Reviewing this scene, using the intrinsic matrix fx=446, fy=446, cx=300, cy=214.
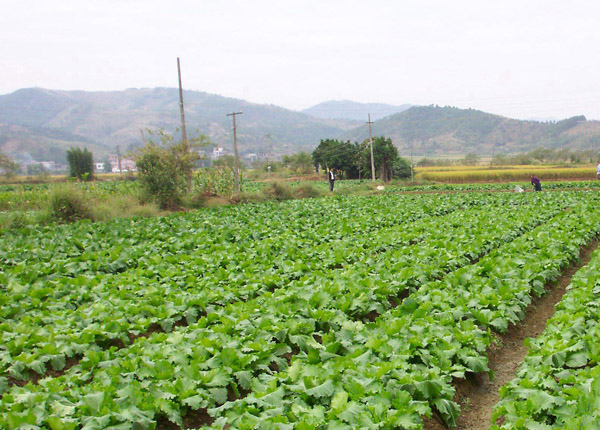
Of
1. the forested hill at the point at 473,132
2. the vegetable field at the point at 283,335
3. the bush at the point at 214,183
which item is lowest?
the vegetable field at the point at 283,335

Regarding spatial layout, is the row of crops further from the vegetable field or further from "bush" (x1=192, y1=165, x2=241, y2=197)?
the vegetable field

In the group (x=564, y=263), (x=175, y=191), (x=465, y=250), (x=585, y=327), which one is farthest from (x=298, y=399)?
(x=175, y=191)

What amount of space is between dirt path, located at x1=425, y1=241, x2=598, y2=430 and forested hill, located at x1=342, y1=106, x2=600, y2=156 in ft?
356

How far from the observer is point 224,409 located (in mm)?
4031

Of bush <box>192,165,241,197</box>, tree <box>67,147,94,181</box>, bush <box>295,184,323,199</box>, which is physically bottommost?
bush <box>295,184,323,199</box>

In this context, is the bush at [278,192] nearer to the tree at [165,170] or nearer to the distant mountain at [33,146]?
the tree at [165,170]

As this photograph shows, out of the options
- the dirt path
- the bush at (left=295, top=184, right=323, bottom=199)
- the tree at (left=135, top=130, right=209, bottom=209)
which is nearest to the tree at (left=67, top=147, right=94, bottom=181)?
the bush at (left=295, top=184, right=323, bottom=199)

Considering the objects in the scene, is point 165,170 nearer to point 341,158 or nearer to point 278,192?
point 278,192

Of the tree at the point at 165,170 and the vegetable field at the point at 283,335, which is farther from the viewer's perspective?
the tree at the point at 165,170

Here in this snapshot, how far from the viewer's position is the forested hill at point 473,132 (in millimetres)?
109656

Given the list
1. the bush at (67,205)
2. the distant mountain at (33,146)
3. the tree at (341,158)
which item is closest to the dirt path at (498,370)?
the bush at (67,205)

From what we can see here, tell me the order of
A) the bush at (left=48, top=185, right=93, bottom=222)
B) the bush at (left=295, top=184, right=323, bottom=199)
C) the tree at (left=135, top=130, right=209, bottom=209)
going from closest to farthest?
the bush at (left=48, top=185, right=93, bottom=222), the tree at (left=135, top=130, right=209, bottom=209), the bush at (left=295, top=184, right=323, bottom=199)

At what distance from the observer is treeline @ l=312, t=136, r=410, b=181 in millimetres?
46750

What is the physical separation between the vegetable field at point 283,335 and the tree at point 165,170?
10281 mm
